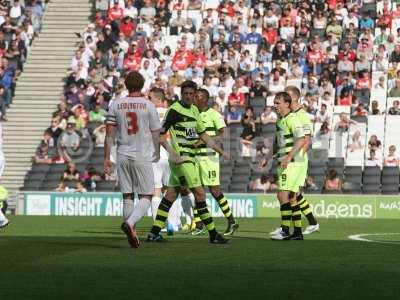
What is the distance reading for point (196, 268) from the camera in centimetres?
1276

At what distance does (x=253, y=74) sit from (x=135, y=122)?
19369 millimetres

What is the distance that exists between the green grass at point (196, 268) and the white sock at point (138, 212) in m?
0.36

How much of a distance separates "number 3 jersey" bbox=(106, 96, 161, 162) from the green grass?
1.25 metres

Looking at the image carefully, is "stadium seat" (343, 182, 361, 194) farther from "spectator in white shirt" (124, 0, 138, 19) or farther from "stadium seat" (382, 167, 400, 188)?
"spectator in white shirt" (124, 0, 138, 19)

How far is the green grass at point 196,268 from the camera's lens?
10586 mm

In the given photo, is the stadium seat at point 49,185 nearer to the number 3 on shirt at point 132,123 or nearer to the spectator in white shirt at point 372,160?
the spectator in white shirt at point 372,160

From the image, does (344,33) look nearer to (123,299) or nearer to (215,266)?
(215,266)

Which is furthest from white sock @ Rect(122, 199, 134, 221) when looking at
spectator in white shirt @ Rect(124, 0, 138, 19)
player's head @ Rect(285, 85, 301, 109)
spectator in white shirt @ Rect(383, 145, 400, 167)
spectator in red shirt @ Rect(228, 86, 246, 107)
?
spectator in white shirt @ Rect(124, 0, 138, 19)

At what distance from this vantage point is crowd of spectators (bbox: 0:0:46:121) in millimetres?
37094

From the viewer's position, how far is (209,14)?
37.4m

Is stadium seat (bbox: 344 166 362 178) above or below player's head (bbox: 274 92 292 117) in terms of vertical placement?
below

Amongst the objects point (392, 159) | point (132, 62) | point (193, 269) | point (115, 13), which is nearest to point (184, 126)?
point (193, 269)

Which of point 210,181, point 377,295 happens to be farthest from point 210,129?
point 377,295

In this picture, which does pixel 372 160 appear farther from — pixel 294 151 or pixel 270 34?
pixel 294 151
